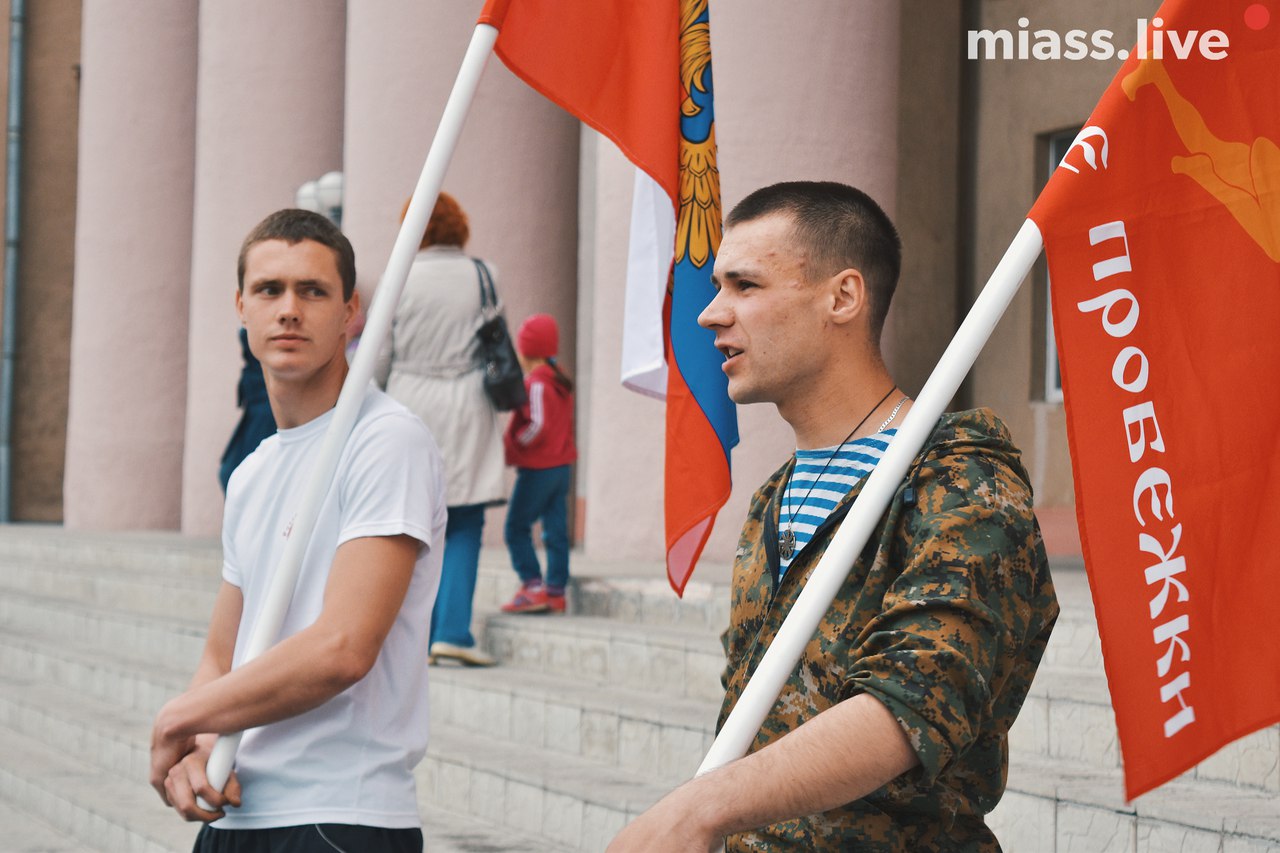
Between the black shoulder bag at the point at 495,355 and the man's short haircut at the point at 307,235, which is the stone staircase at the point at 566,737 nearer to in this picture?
the black shoulder bag at the point at 495,355

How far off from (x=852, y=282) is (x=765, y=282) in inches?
4.5

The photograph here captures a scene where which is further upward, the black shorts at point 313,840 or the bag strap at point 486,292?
the bag strap at point 486,292

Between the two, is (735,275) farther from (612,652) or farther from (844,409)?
(612,652)

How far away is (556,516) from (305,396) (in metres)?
4.75

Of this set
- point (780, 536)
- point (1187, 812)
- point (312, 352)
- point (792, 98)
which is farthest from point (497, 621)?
point (780, 536)

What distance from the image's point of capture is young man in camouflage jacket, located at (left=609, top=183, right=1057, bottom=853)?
1743mm

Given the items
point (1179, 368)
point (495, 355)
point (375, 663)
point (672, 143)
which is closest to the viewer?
point (1179, 368)

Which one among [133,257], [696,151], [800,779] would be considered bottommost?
[800,779]

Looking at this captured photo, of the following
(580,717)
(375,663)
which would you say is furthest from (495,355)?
(375,663)

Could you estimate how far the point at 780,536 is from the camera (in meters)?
2.15

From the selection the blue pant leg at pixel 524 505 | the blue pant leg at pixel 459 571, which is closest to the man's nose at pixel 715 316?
the blue pant leg at pixel 459 571

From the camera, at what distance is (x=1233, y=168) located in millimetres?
2256

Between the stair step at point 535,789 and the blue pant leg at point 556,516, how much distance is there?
4.38 feet

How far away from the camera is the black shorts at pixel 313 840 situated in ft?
8.33
